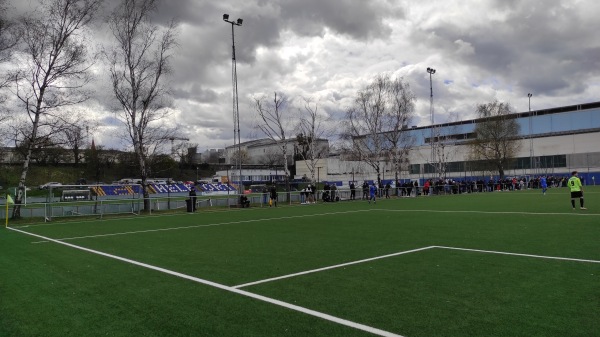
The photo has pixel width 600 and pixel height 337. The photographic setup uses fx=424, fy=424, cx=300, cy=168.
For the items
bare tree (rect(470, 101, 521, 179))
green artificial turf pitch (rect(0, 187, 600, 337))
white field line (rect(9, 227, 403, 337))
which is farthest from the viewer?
bare tree (rect(470, 101, 521, 179))

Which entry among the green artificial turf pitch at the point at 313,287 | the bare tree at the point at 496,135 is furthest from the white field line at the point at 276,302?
the bare tree at the point at 496,135

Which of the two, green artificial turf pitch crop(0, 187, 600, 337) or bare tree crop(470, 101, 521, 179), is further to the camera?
bare tree crop(470, 101, 521, 179)

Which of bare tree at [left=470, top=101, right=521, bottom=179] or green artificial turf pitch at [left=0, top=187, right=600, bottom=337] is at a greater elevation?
bare tree at [left=470, top=101, right=521, bottom=179]

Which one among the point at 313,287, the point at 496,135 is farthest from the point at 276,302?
the point at 496,135

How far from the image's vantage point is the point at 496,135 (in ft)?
218

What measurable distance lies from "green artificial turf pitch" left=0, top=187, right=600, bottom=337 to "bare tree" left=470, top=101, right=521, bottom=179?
59.3 m

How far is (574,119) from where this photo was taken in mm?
76000

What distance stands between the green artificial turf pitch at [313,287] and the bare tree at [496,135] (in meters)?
59.3

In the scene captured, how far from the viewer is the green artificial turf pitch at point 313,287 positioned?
189 inches

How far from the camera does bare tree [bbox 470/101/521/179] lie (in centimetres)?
6625

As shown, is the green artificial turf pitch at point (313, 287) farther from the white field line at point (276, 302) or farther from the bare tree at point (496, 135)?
the bare tree at point (496, 135)

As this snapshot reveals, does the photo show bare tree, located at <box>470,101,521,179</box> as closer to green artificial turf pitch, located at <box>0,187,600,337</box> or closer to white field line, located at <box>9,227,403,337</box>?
green artificial turf pitch, located at <box>0,187,600,337</box>

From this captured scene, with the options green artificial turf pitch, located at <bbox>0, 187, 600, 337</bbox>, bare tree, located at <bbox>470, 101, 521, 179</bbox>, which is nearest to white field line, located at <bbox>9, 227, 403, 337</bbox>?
green artificial turf pitch, located at <bbox>0, 187, 600, 337</bbox>

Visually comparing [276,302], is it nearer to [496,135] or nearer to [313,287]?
[313,287]
